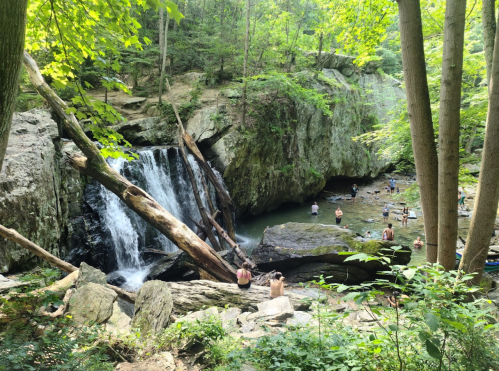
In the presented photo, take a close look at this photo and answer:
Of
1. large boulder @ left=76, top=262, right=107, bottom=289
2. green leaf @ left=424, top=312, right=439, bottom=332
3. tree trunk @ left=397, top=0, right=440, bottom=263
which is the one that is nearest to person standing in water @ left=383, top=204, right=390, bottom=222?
tree trunk @ left=397, top=0, right=440, bottom=263

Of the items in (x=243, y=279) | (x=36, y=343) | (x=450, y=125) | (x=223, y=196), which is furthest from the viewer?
(x=223, y=196)

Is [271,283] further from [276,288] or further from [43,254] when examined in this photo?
[43,254]

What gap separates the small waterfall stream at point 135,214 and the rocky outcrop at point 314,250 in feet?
13.2

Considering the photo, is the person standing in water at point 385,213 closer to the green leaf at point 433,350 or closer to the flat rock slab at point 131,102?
the flat rock slab at point 131,102

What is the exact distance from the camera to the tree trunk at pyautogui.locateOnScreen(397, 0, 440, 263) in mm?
3164

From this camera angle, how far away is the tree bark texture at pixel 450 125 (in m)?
3.03

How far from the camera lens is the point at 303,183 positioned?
61.5 feet

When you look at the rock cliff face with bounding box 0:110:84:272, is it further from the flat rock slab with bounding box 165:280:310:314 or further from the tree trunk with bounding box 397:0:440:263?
the tree trunk with bounding box 397:0:440:263

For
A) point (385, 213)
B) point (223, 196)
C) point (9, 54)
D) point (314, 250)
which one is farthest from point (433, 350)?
point (385, 213)

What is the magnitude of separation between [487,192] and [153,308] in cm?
480

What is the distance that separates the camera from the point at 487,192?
10.7ft

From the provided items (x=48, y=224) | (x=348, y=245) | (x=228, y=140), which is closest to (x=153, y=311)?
(x=48, y=224)

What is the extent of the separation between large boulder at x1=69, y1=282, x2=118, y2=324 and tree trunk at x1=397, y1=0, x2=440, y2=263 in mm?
4454

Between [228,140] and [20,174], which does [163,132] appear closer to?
[228,140]
